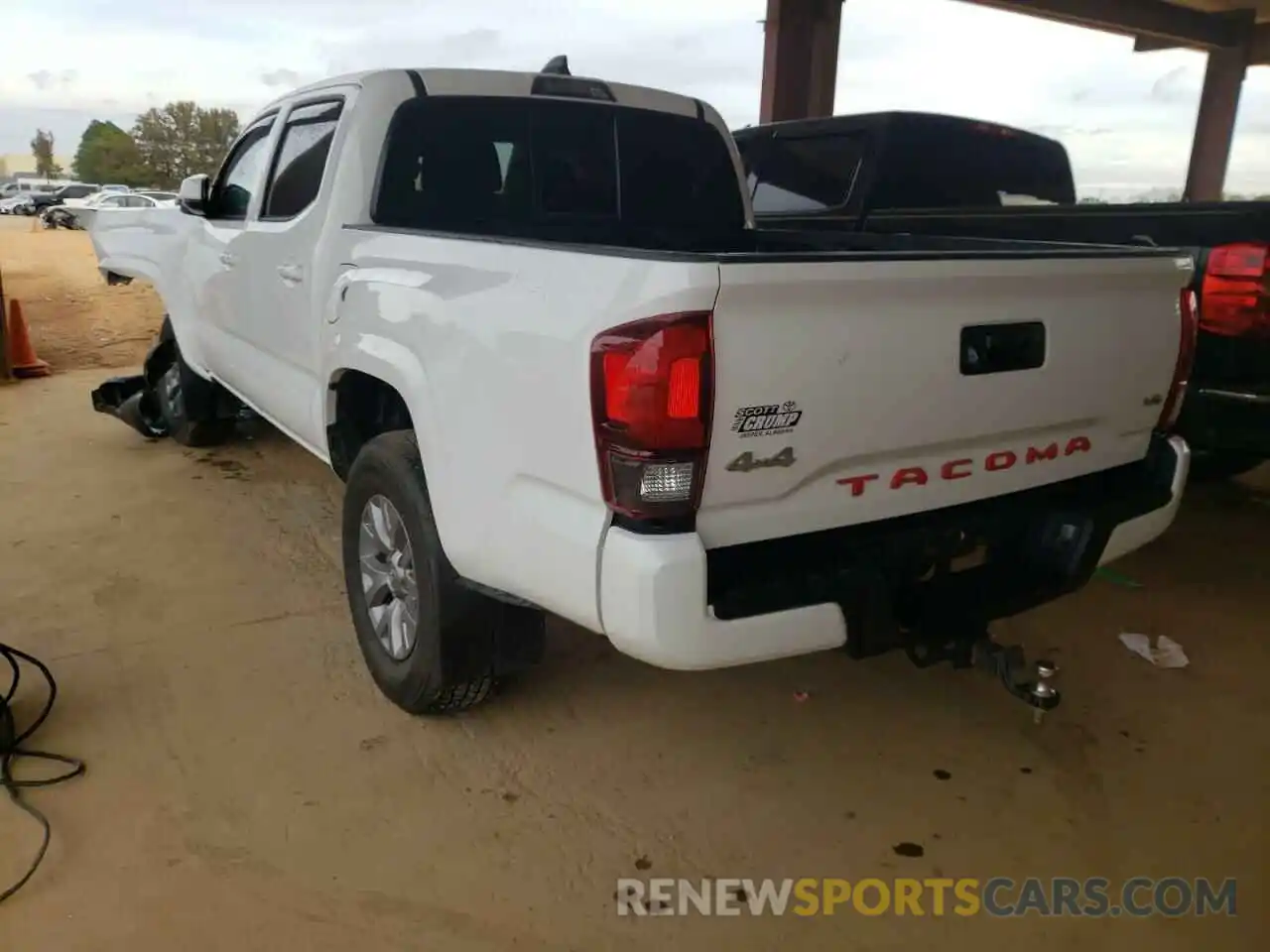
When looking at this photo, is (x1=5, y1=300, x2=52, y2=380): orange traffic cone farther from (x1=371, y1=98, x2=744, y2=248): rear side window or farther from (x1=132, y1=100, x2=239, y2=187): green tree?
(x1=132, y1=100, x2=239, y2=187): green tree

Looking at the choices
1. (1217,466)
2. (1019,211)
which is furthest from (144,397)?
(1217,466)

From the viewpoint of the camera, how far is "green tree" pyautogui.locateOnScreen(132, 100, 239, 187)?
178ft

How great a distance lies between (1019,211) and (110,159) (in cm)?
6577

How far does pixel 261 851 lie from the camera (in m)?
2.38

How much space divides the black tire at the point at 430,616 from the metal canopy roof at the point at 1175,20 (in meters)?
9.78

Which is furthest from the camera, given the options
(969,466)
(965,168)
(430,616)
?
(965,168)

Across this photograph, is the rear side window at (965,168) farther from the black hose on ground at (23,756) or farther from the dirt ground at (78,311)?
the dirt ground at (78,311)

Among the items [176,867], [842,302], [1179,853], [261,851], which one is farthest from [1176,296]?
[176,867]

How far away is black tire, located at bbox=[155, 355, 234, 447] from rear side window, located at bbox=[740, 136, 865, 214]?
351 cm

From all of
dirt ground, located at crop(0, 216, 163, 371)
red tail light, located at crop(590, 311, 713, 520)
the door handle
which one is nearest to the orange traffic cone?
dirt ground, located at crop(0, 216, 163, 371)

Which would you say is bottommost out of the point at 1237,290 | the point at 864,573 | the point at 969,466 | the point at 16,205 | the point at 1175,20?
the point at 16,205

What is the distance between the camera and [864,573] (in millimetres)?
2178

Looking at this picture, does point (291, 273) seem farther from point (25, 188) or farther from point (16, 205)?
point (25, 188)

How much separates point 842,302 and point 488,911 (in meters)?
1.56
